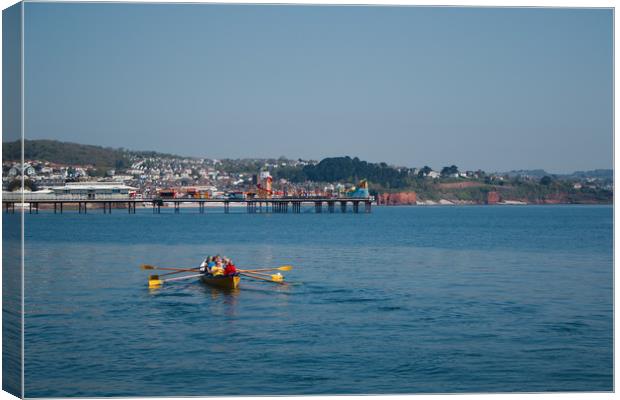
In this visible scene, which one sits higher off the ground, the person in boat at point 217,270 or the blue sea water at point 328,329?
the person in boat at point 217,270

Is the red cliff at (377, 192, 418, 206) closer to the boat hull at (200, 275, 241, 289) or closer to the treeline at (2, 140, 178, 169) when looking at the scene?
the treeline at (2, 140, 178, 169)

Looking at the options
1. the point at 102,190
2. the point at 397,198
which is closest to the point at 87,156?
the point at 102,190

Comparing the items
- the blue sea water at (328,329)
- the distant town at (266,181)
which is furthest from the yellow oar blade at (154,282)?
the distant town at (266,181)

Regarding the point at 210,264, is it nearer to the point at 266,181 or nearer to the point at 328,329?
the point at 328,329

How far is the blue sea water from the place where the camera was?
1216cm

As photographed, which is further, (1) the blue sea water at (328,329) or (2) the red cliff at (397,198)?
(2) the red cliff at (397,198)

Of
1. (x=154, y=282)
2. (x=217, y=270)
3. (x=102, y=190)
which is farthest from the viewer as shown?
(x=102, y=190)

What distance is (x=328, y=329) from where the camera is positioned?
16078 mm

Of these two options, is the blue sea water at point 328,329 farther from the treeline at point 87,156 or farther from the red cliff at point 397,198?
the red cliff at point 397,198

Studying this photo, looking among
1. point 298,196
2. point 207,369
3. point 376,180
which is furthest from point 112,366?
point 298,196

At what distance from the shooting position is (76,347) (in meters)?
14.2

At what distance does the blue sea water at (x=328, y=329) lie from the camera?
1216 centimetres

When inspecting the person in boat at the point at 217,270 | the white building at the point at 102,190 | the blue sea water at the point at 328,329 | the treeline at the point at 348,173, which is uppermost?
the treeline at the point at 348,173

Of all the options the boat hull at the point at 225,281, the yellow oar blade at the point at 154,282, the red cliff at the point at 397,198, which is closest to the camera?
the boat hull at the point at 225,281
